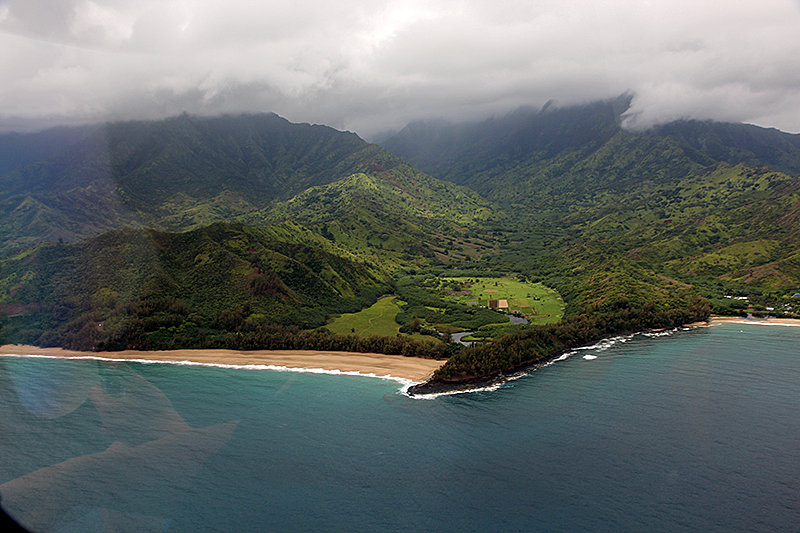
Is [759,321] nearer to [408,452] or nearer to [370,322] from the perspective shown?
[370,322]

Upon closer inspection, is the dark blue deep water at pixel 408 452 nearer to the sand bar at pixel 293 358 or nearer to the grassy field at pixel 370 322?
the sand bar at pixel 293 358

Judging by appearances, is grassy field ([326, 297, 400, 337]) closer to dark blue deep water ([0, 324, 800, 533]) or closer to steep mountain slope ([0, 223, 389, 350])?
steep mountain slope ([0, 223, 389, 350])

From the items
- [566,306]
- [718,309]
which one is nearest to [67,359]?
[566,306]

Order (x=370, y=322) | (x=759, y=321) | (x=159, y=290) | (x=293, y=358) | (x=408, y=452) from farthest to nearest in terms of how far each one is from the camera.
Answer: (x=370, y=322)
(x=759, y=321)
(x=159, y=290)
(x=293, y=358)
(x=408, y=452)

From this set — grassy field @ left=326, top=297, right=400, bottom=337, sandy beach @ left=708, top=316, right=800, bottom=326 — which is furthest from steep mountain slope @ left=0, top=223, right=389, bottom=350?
sandy beach @ left=708, top=316, right=800, bottom=326

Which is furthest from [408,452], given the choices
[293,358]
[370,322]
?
[370,322]

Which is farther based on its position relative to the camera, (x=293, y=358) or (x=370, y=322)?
(x=370, y=322)

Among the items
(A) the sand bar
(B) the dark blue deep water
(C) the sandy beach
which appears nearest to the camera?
(B) the dark blue deep water

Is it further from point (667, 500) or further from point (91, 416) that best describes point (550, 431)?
point (91, 416)
